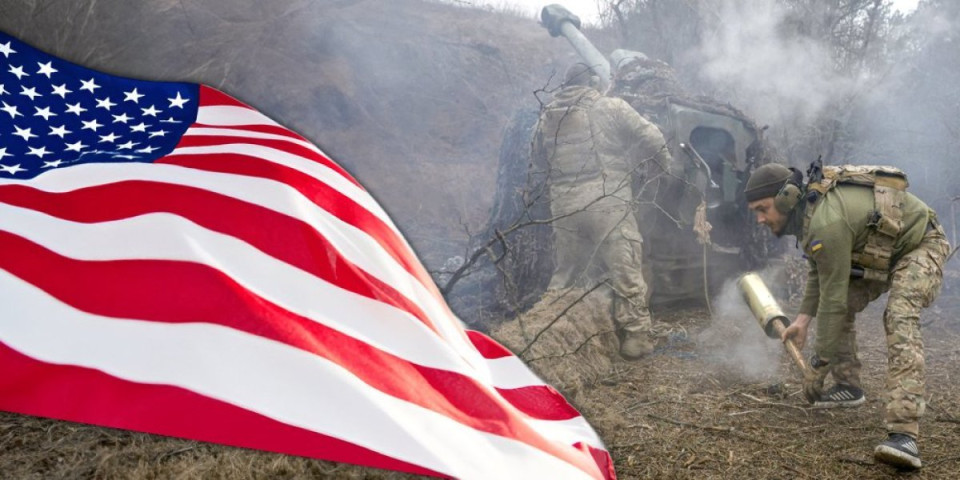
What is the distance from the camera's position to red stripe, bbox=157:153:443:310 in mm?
2322

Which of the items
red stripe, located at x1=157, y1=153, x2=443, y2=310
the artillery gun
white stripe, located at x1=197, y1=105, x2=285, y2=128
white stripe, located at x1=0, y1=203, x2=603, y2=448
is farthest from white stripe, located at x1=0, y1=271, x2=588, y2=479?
the artillery gun

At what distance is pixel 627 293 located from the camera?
21.3ft

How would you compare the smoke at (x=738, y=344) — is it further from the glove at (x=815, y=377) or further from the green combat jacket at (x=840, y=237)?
the green combat jacket at (x=840, y=237)

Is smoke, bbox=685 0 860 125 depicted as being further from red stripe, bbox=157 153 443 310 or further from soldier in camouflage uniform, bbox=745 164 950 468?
red stripe, bbox=157 153 443 310

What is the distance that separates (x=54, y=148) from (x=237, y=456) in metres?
1.28

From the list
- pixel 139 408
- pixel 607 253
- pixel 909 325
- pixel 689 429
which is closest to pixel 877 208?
pixel 909 325

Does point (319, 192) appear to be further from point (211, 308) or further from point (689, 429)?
point (689, 429)

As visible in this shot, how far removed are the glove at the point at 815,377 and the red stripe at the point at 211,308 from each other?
313 centimetres

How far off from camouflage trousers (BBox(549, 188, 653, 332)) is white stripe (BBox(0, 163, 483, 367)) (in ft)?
13.1

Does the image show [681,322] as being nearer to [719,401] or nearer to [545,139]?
[545,139]

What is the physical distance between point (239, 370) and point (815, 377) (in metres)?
3.86

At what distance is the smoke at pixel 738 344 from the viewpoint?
5574 millimetres

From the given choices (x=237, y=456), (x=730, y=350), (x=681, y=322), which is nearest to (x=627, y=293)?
(x=730, y=350)

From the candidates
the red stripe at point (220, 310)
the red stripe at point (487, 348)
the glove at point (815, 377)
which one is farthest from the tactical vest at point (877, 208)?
the red stripe at point (220, 310)
